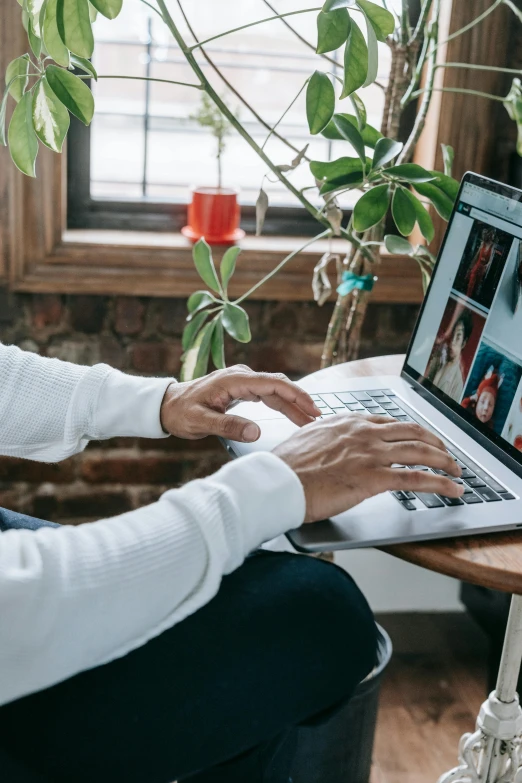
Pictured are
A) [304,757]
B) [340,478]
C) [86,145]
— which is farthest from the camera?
[86,145]

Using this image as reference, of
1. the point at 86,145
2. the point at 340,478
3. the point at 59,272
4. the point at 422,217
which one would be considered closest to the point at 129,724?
the point at 340,478

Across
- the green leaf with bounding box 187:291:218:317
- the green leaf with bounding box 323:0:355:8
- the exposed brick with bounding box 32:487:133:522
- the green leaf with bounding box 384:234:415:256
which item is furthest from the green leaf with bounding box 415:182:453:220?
the exposed brick with bounding box 32:487:133:522

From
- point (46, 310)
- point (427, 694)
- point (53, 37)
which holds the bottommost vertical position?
point (427, 694)

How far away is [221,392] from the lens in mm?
1121

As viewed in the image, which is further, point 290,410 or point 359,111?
point 359,111

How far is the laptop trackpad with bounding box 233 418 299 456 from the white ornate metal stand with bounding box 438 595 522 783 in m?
0.40

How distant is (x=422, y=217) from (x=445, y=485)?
56 centimetres

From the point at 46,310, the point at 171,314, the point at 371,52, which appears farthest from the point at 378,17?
the point at 46,310

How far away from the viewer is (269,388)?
1106mm

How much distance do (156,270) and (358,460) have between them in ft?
3.74

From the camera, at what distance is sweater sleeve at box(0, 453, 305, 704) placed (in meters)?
0.70

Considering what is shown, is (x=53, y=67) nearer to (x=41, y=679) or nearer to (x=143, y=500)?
(x=41, y=679)

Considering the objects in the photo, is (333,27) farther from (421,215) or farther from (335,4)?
(421,215)

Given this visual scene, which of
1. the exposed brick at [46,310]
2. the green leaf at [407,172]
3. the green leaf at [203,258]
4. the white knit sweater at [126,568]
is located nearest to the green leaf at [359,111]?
the green leaf at [407,172]
